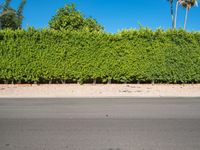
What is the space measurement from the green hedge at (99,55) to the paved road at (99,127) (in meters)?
9.52

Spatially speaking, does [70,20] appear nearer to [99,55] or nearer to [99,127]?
[99,55]

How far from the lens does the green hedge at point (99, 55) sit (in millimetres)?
21109

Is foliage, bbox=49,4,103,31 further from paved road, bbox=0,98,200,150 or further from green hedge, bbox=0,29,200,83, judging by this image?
paved road, bbox=0,98,200,150

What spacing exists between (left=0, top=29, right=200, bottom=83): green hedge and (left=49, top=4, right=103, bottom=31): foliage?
9106mm

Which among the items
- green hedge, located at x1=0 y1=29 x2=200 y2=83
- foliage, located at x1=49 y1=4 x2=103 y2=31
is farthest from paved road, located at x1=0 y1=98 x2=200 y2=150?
foliage, located at x1=49 y1=4 x2=103 y2=31

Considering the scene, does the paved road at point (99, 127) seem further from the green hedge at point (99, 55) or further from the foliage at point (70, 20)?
the foliage at point (70, 20)

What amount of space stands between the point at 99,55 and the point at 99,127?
13.4m

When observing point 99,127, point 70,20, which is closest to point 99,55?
point 70,20

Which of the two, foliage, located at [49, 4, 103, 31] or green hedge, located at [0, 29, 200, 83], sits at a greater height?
foliage, located at [49, 4, 103, 31]

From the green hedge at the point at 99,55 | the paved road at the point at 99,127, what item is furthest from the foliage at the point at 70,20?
the paved road at the point at 99,127

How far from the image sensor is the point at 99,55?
2138 cm

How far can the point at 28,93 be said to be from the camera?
17094 mm

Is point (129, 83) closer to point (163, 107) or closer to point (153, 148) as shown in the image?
point (163, 107)

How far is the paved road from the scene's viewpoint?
6.58 metres
